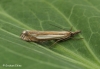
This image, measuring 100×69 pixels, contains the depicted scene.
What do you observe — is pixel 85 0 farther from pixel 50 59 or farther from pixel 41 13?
pixel 50 59

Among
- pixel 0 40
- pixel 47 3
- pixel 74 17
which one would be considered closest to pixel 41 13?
pixel 47 3

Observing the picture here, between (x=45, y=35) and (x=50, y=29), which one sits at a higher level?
(x=50, y=29)

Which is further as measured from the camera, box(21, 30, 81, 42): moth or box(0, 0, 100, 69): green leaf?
box(21, 30, 81, 42): moth

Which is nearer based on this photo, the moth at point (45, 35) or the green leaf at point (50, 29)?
the green leaf at point (50, 29)

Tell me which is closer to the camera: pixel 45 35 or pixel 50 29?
pixel 45 35
